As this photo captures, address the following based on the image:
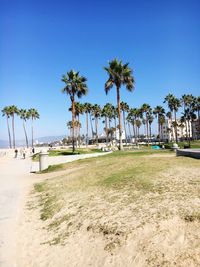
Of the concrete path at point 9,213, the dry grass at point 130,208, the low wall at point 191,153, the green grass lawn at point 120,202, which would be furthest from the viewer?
the low wall at point 191,153

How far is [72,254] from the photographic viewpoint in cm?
741

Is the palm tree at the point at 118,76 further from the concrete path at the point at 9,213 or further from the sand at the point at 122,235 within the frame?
the sand at the point at 122,235

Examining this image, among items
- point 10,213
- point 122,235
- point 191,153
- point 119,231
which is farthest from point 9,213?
point 191,153

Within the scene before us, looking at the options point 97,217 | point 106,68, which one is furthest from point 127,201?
point 106,68

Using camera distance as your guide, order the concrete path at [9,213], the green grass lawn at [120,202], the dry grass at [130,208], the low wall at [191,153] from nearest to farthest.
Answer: the dry grass at [130,208] < the concrete path at [9,213] < the green grass lawn at [120,202] < the low wall at [191,153]

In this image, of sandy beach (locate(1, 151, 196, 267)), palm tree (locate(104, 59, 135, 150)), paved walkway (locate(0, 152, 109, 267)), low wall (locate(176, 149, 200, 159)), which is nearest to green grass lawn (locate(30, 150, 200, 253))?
sandy beach (locate(1, 151, 196, 267))

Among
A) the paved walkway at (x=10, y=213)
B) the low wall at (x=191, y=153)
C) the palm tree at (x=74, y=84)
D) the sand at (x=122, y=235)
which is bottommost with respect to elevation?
the paved walkway at (x=10, y=213)

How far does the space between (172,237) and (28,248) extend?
4.26 metres

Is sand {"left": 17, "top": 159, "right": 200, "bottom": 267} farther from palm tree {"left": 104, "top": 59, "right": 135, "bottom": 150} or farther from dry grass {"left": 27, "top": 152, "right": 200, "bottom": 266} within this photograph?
palm tree {"left": 104, "top": 59, "right": 135, "bottom": 150}

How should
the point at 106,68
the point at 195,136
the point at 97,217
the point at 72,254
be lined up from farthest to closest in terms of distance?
1. the point at 195,136
2. the point at 106,68
3. the point at 97,217
4. the point at 72,254

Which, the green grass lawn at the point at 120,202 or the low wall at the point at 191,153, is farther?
the low wall at the point at 191,153

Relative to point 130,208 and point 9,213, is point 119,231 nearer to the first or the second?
point 130,208

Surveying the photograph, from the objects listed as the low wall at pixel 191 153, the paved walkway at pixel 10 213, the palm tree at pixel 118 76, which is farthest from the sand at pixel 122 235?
the palm tree at pixel 118 76

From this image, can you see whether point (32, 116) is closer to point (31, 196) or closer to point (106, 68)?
point (106, 68)
